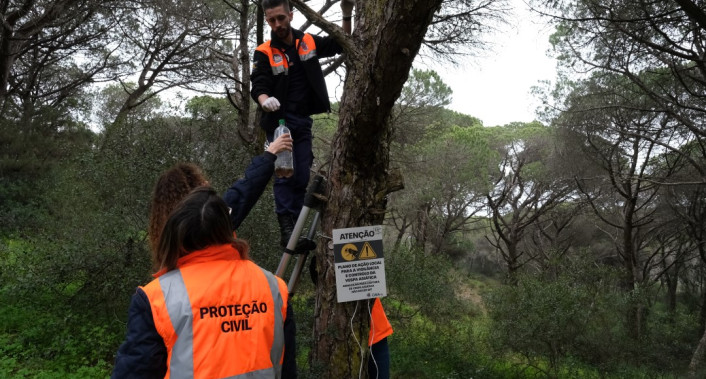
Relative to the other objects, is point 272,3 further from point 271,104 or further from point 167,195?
point 167,195

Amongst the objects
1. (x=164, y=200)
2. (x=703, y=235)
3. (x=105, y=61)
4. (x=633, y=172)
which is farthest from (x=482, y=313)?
(x=164, y=200)

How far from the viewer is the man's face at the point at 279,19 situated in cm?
338

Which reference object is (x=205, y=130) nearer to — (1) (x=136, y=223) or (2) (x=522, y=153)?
(1) (x=136, y=223)

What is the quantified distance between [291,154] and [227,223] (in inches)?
64.7

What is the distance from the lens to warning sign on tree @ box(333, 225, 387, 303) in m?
3.25

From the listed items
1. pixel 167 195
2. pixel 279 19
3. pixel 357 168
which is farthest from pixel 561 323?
pixel 167 195

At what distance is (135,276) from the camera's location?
20.0ft

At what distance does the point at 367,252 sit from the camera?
3.32m

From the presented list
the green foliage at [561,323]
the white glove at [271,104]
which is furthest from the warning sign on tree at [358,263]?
the green foliage at [561,323]

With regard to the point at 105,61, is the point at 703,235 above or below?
below

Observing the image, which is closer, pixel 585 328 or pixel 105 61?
pixel 585 328

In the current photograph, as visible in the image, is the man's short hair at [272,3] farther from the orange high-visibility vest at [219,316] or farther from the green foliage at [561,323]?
the green foliage at [561,323]

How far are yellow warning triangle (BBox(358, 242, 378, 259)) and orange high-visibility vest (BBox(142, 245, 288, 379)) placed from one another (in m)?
1.49

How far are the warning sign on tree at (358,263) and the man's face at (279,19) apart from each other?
1327mm
